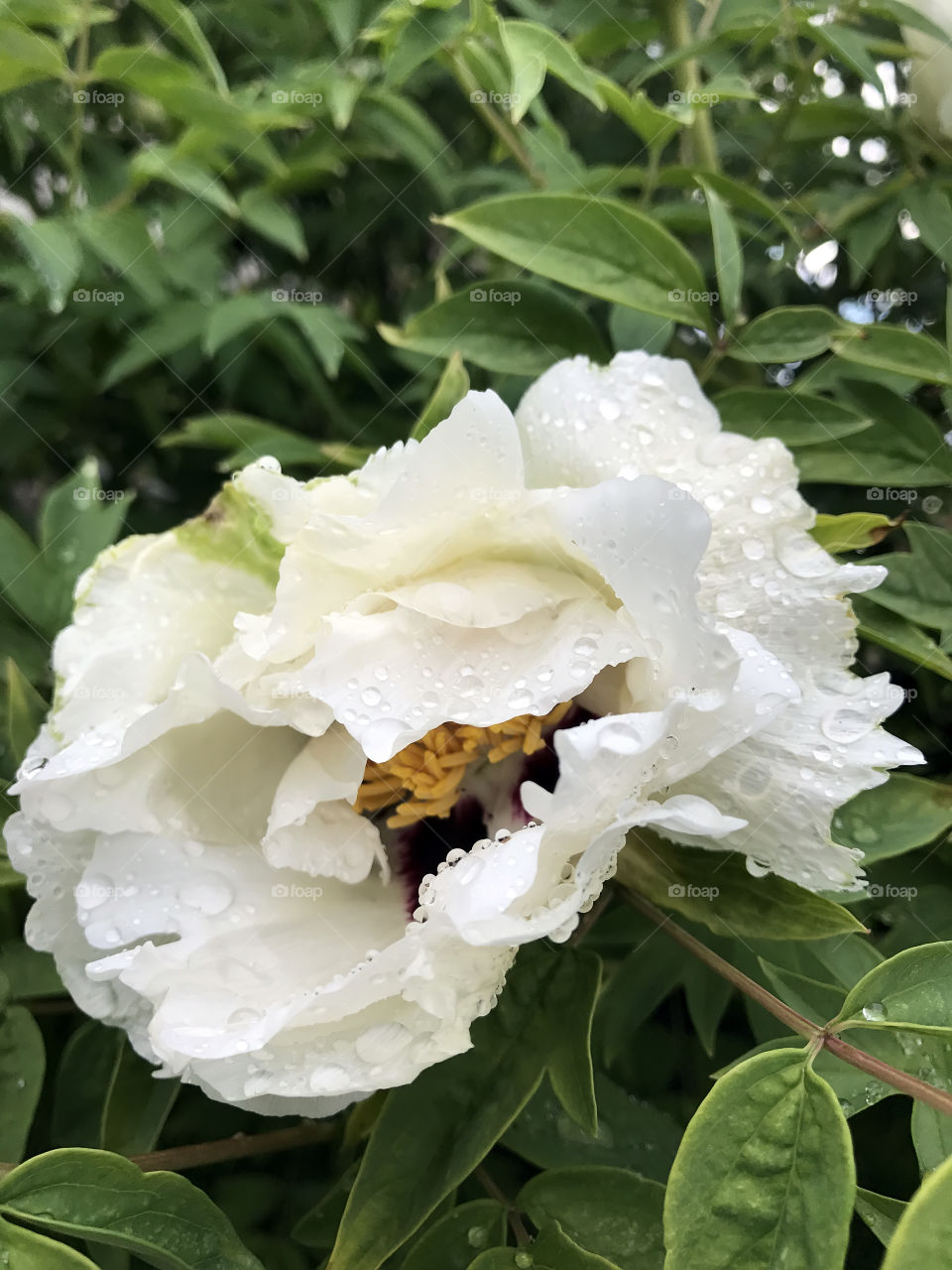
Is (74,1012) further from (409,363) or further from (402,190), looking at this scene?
(402,190)

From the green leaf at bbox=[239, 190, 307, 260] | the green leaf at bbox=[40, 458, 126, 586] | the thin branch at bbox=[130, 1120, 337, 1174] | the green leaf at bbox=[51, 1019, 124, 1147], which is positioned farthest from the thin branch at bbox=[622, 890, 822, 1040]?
the green leaf at bbox=[239, 190, 307, 260]

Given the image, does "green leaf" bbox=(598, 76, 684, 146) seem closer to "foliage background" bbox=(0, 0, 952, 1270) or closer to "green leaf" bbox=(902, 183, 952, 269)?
"foliage background" bbox=(0, 0, 952, 1270)

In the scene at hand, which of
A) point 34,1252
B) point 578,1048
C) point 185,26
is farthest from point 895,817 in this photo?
point 185,26

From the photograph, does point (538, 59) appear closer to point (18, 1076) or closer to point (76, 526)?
point (76, 526)

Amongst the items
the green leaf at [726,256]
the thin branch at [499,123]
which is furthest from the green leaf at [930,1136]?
the thin branch at [499,123]

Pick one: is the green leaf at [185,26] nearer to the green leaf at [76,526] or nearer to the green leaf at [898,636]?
the green leaf at [76,526]

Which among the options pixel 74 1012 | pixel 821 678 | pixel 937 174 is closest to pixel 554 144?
pixel 937 174
